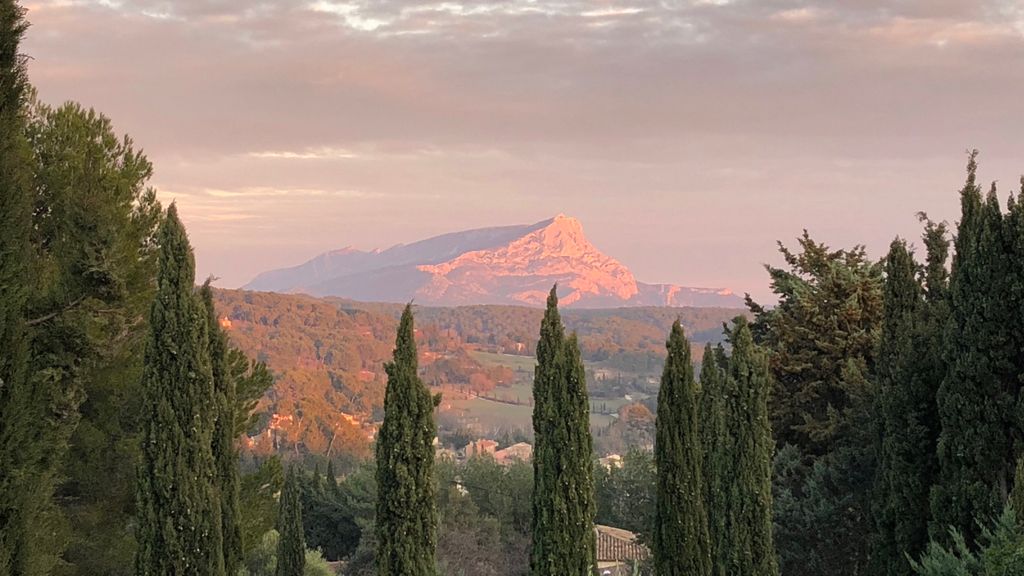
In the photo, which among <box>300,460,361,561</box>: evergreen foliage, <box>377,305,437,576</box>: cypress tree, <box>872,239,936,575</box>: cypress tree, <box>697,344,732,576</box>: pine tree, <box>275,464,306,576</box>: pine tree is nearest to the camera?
<box>377,305,437,576</box>: cypress tree

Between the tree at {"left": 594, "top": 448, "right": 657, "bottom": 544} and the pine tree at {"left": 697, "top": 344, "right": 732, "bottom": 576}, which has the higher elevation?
the pine tree at {"left": 697, "top": 344, "right": 732, "bottom": 576}

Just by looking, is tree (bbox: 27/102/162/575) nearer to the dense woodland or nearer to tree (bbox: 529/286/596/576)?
the dense woodland

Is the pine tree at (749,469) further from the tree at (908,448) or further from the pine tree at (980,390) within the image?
the pine tree at (980,390)

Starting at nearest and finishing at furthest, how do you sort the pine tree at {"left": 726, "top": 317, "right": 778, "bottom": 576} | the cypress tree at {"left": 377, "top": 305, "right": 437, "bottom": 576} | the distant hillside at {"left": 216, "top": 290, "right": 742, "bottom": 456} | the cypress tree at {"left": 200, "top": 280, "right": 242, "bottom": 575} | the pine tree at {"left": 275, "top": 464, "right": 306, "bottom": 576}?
1. the cypress tree at {"left": 200, "top": 280, "right": 242, "bottom": 575}
2. the cypress tree at {"left": 377, "top": 305, "right": 437, "bottom": 576}
3. the pine tree at {"left": 726, "top": 317, "right": 778, "bottom": 576}
4. the pine tree at {"left": 275, "top": 464, "right": 306, "bottom": 576}
5. the distant hillside at {"left": 216, "top": 290, "right": 742, "bottom": 456}

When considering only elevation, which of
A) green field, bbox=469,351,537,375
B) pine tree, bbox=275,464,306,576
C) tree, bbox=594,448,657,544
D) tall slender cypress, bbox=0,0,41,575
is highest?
tall slender cypress, bbox=0,0,41,575

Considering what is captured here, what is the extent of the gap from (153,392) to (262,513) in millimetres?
7175

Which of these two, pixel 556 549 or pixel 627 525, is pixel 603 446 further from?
pixel 556 549

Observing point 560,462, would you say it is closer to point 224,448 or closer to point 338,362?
point 224,448

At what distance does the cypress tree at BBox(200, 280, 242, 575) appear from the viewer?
14031 mm

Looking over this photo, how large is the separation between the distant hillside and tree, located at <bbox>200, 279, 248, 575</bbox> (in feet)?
307

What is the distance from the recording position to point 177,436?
12328 mm

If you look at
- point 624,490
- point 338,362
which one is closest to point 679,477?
point 624,490

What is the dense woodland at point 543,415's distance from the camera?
11.0m

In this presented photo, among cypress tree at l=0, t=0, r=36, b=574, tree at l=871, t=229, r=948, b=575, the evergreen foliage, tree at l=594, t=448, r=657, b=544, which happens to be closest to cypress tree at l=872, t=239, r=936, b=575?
tree at l=871, t=229, r=948, b=575
